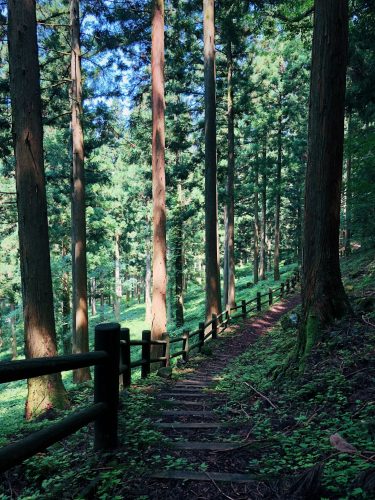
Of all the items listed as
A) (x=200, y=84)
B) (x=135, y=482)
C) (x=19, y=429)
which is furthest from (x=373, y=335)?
(x=200, y=84)

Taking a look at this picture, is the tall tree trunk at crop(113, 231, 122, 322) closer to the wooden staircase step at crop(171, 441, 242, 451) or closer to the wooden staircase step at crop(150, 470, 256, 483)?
the wooden staircase step at crop(171, 441, 242, 451)

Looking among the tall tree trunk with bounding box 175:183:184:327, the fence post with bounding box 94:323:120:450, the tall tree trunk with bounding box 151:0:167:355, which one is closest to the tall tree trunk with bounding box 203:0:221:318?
the tall tree trunk with bounding box 151:0:167:355

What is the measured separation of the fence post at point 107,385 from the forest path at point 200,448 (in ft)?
1.96

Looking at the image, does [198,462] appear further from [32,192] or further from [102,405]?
[32,192]

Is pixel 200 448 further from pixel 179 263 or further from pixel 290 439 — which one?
pixel 179 263

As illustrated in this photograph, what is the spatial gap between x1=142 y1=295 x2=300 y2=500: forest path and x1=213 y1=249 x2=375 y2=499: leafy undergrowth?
0.18 m

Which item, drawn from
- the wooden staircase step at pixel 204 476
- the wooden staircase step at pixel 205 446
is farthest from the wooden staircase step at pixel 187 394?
the wooden staircase step at pixel 204 476

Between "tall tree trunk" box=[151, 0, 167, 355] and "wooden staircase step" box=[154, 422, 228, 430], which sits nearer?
Answer: "wooden staircase step" box=[154, 422, 228, 430]

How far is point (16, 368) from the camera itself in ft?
6.91

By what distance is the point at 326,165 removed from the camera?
5.65 meters

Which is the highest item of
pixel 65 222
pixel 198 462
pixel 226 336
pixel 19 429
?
pixel 65 222

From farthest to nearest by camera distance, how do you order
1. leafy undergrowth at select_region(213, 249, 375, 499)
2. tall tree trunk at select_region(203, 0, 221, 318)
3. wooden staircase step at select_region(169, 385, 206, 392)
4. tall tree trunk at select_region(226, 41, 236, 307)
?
1. tall tree trunk at select_region(226, 41, 236, 307)
2. tall tree trunk at select_region(203, 0, 221, 318)
3. wooden staircase step at select_region(169, 385, 206, 392)
4. leafy undergrowth at select_region(213, 249, 375, 499)

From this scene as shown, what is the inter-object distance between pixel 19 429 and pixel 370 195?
11404 millimetres

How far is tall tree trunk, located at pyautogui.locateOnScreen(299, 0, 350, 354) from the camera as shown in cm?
558
